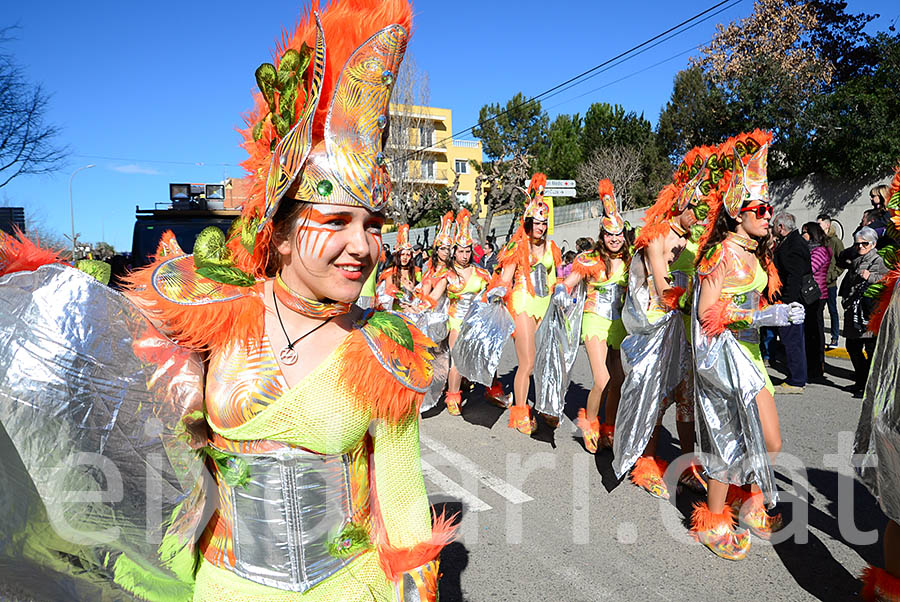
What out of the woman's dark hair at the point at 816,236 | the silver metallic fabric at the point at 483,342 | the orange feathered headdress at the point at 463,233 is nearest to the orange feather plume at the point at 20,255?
the silver metallic fabric at the point at 483,342

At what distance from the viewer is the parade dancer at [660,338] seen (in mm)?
4387

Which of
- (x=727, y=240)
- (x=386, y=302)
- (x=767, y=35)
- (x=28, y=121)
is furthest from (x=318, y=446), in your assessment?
(x=767, y=35)

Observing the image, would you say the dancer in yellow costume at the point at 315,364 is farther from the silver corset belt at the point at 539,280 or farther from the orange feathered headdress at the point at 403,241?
the orange feathered headdress at the point at 403,241

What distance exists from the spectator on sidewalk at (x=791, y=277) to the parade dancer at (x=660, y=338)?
3149mm

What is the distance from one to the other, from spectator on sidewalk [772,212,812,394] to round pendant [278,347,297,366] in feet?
22.5

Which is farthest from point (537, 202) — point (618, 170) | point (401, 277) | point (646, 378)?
point (618, 170)

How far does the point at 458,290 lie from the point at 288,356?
574cm

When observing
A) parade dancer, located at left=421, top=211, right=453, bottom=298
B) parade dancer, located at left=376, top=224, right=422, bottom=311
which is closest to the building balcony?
parade dancer, located at left=376, top=224, right=422, bottom=311

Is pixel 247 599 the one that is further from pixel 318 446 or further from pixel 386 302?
pixel 386 302

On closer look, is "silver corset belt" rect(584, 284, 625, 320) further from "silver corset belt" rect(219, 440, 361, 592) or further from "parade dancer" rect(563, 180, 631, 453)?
"silver corset belt" rect(219, 440, 361, 592)

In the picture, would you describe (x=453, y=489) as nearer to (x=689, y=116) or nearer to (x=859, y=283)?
(x=859, y=283)

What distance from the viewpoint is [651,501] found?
4383 millimetres

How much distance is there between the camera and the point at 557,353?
5863mm

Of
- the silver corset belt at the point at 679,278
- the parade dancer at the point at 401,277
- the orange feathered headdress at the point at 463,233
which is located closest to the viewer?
the silver corset belt at the point at 679,278
